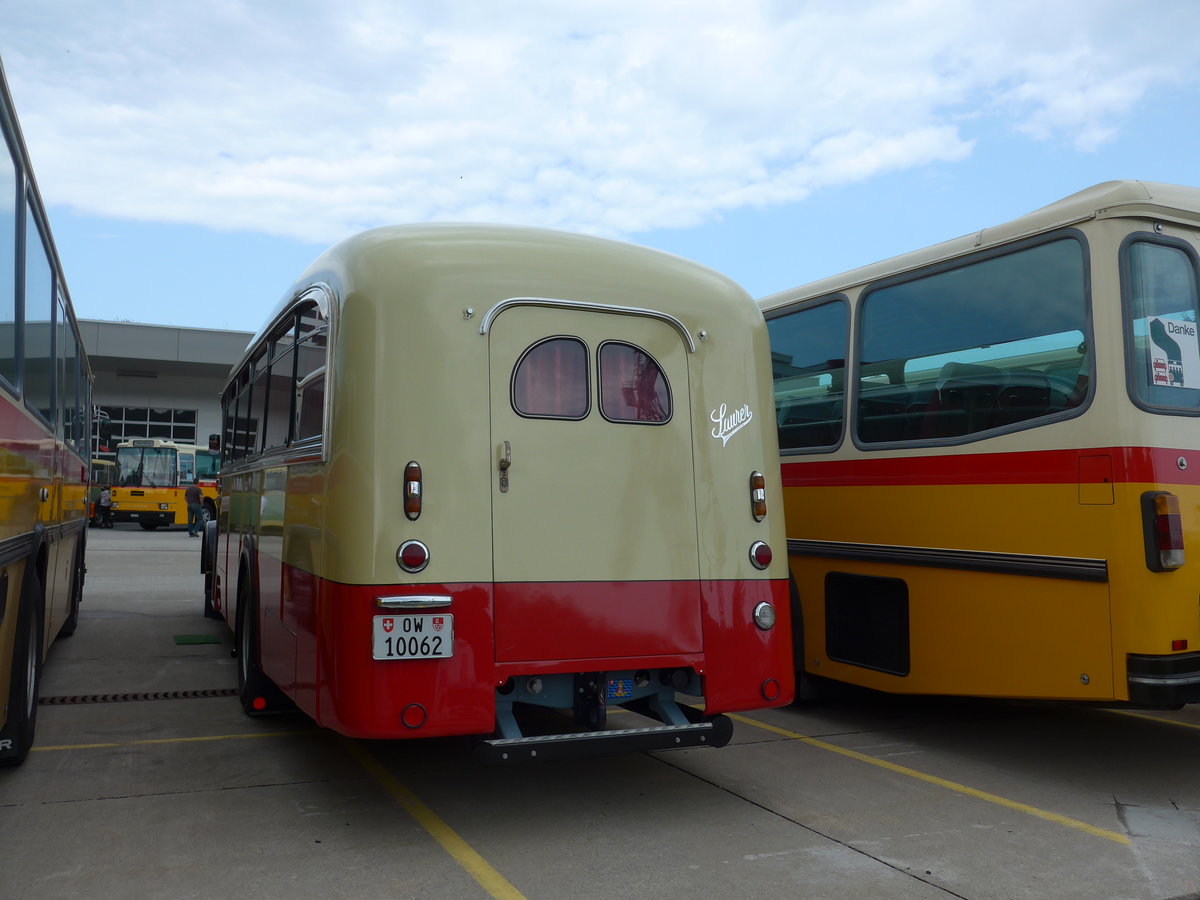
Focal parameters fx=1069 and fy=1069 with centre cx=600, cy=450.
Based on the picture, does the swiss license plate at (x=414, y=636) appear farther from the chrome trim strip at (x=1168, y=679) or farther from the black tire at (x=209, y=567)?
the black tire at (x=209, y=567)

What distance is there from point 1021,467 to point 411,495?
321 cm

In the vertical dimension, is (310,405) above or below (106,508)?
below

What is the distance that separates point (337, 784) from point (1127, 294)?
15.4 ft

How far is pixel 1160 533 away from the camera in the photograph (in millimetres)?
5070

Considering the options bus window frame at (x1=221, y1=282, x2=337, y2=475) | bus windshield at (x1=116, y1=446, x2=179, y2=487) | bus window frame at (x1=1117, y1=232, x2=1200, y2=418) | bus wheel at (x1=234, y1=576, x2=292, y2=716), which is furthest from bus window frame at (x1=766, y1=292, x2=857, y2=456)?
bus windshield at (x1=116, y1=446, x2=179, y2=487)

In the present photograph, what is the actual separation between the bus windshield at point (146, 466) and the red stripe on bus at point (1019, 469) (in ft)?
101

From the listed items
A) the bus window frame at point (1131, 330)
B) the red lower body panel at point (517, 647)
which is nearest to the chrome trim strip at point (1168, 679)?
the bus window frame at point (1131, 330)

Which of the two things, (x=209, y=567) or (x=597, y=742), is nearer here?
(x=597, y=742)

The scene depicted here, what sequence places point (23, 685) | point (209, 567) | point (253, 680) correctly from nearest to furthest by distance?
1. point (23, 685)
2. point (253, 680)
3. point (209, 567)

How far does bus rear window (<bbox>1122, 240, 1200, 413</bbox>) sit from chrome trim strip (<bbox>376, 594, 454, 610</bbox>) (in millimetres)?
3449

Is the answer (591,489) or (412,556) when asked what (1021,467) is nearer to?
(591,489)

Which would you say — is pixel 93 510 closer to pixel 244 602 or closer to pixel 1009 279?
pixel 244 602

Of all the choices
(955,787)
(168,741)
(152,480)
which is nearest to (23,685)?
(168,741)

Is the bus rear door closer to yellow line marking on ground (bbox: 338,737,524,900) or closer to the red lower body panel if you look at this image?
the red lower body panel
